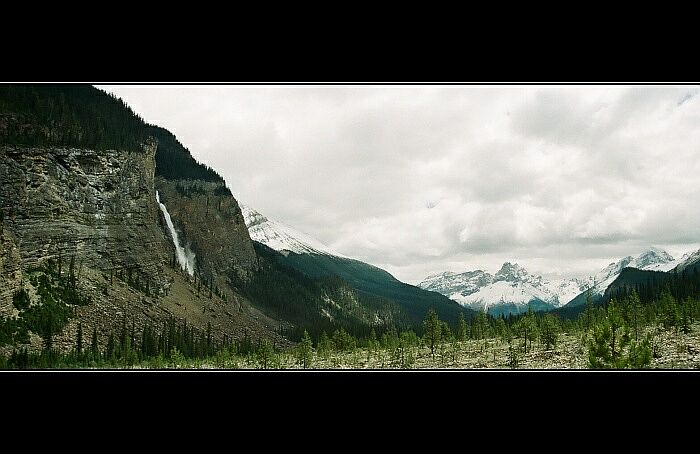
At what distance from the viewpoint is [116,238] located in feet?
136

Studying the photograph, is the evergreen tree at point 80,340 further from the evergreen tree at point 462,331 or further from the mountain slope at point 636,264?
the mountain slope at point 636,264

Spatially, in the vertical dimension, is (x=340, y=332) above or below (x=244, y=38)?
below

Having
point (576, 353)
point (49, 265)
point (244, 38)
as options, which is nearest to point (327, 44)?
point (244, 38)

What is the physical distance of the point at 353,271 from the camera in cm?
7825

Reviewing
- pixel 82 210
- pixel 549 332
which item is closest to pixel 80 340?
pixel 82 210

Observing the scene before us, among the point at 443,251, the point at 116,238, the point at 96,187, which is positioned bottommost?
the point at 443,251

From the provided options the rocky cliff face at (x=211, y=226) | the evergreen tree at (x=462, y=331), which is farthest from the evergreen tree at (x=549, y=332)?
the rocky cliff face at (x=211, y=226)

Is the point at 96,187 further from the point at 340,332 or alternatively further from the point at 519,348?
the point at 519,348

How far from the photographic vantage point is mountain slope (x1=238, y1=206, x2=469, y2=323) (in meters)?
58.2

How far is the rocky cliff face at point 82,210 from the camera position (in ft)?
109

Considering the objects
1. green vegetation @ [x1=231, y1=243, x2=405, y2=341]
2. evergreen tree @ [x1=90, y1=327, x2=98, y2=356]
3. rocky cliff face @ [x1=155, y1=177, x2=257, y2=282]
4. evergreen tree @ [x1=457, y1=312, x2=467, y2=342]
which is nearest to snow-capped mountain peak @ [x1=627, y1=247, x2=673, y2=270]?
evergreen tree @ [x1=457, y1=312, x2=467, y2=342]

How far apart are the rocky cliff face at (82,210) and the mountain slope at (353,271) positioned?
31.5ft

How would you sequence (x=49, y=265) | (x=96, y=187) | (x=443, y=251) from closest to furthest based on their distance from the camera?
(x=443, y=251)
(x=49, y=265)
(x=96, y=187)

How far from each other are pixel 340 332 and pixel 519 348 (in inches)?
795
